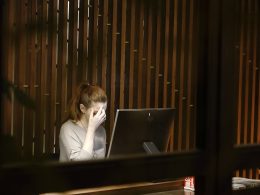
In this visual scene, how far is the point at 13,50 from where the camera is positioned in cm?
31

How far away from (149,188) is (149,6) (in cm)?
269

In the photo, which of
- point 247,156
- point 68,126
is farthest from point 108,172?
point 68,126

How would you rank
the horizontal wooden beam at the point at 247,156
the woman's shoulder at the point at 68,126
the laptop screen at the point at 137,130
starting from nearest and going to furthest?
1. the horizontal wooden beam at the point at 247,156
2. the laptop screen at the point at 137,130
3. the woman's shoulder at the point at 68,126

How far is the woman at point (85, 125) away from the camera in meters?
3.49

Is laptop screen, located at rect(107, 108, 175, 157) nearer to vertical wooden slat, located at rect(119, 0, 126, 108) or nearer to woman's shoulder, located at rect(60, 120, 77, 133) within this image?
woman's shoulder, located at rect(60, 120, 77, 133)

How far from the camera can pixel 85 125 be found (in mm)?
3705

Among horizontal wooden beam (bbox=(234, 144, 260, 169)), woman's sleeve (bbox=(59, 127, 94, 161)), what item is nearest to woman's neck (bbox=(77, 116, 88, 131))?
woman's sleeve (bbox=(59, 127, 94, 161))

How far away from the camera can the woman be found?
349 centimetres

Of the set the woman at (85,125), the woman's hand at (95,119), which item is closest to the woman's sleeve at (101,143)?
the woman at (85,125)

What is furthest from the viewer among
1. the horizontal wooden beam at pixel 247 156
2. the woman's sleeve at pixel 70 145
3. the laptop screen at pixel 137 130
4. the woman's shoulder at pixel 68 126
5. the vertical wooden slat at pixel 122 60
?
the vertical wooden slat at pixel 122 60

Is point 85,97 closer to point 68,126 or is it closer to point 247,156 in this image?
point 68,126

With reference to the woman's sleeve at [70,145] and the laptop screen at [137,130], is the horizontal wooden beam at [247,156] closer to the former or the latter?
the laptop screen at [137,130]

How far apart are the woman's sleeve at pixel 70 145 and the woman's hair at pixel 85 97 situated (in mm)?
143

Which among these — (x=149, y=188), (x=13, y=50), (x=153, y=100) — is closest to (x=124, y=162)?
(x=13, y=50)
